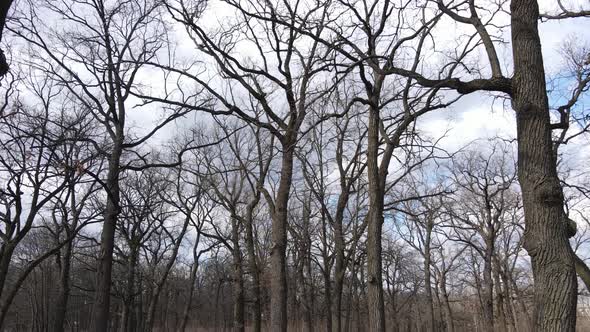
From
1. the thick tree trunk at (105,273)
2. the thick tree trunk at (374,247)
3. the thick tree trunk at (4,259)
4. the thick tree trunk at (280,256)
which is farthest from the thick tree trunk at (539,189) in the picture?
the thick tree trunk at (4,259)

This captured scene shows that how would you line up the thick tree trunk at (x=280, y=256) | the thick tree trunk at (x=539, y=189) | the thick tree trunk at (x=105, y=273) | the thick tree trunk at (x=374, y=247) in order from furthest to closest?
the thick tree trunk at (x=105, y=273)
the thick tree trunk at (x=280, y=256)
the thick tree trunk at (x=374, y=247)
the thick tree trunk at (x=539, y=189)

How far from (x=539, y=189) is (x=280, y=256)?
21.6ft

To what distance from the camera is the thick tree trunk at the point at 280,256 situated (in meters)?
10.6

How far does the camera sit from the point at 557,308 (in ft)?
14.8

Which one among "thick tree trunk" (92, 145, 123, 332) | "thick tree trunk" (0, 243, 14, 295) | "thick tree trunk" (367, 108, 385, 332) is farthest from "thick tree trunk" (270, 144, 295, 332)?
"thick tree trunk" (0, 243, 14, 295)

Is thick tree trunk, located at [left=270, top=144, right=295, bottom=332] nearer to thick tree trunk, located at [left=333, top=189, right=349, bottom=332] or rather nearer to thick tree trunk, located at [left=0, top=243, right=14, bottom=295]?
thick tree trunk, located at [left=333, top=189, right=349, bottom=332]

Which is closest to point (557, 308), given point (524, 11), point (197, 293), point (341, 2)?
point (524, 11)

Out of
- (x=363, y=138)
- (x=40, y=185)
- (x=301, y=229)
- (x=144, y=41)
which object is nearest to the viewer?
(x=144, y=41)

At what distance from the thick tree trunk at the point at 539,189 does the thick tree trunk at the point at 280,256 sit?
5.68 metres

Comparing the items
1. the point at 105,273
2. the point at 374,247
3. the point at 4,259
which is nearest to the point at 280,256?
the point at 374,247

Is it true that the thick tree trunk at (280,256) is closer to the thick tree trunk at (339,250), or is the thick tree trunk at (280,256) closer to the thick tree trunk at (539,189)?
the thick tree trunk at (539,189)

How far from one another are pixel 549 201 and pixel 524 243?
51 cm

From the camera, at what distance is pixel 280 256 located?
34.6ft

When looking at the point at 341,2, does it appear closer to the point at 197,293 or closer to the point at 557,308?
the point at 557,308
